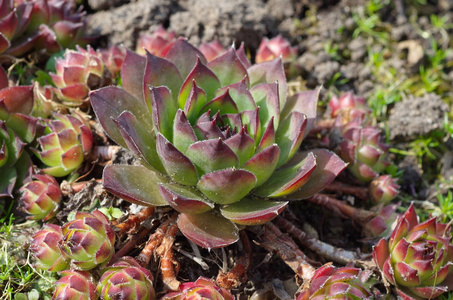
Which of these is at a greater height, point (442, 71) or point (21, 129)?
point (21, 129)

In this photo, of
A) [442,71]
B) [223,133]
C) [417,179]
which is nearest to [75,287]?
[223,133]

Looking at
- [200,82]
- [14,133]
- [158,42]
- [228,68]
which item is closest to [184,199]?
[200,82]

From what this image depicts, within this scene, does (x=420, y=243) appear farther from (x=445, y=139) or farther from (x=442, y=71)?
(x=442, y=71)

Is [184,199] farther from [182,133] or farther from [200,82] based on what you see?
[200,82]

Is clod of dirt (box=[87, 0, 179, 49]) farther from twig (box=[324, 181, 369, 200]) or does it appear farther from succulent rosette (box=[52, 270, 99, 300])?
succulent rosette (box=[52, 270, 99, 300])

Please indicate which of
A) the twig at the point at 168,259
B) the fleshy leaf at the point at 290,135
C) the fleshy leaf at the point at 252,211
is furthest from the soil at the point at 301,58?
the fleshy leaf at the point at 290,135

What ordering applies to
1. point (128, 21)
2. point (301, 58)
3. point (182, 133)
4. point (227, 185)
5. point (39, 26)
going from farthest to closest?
point (301, 58) → point (128, 21) → point (39, 26) → point (182, 133) → point (227, 185)

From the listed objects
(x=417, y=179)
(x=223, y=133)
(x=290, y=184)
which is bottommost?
(x=417, y=179)
